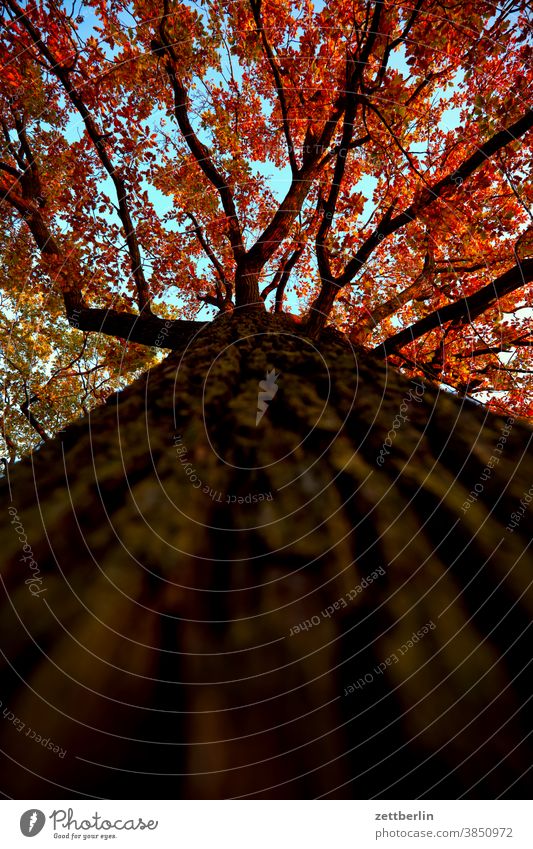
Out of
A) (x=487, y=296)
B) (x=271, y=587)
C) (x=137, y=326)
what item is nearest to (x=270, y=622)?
(x=271, y=587)

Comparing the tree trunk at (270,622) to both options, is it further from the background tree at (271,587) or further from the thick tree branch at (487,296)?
the thick tree branch at (487,296)

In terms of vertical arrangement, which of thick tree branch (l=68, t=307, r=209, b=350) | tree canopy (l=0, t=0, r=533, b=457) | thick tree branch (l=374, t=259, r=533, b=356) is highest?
tree canopy (l=0, t=0, r=533, b=457)

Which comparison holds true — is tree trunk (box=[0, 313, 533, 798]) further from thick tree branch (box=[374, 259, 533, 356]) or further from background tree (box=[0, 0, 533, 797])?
thick tree branch (box=[374, 259, 533, 356])

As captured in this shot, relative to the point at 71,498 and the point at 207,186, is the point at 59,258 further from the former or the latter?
the point at 71,498

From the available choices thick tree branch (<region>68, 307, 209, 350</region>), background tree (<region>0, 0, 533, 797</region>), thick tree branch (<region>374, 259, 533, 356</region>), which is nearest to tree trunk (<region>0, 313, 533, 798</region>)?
background tree (<region>0, 0, 533, 797</region>)

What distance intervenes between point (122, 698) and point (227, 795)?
0.32 meters

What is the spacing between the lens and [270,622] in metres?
0.92

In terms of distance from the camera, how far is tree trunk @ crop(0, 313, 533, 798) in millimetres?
822

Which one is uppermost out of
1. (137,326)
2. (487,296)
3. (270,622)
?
(487,296)

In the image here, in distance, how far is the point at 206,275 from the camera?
10828mm

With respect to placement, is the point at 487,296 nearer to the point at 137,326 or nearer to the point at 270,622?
the point at 270,622

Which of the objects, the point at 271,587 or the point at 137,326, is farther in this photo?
the point at 137,326

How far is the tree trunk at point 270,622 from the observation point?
2.70 feet

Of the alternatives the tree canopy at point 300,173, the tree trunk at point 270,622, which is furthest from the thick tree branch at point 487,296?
the tree trunk at point 270,622
